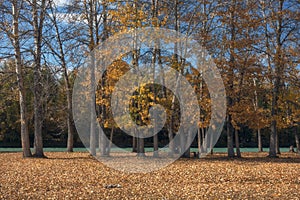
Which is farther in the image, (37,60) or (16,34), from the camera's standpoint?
(37,60)

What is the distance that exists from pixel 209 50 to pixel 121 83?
470 centimetres

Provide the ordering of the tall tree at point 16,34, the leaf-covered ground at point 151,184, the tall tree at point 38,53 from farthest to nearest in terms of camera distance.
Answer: the tall tree at point 38,53 < the tall tree at point 16,34 < the leaf-covered ground at point 151,184

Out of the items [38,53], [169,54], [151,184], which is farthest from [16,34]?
[151,184]

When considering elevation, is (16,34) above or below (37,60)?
above

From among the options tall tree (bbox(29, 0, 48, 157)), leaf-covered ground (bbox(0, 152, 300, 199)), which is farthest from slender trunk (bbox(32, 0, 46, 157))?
leaf-covered ground (bbox(0, 152, 300, 199))

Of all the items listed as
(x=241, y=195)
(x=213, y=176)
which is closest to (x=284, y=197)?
(x=241, y=195)

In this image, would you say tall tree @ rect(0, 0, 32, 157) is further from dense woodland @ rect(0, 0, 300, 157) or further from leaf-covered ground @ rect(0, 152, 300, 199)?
leaf-covered ground @ rect(0, 152, 300, 199)

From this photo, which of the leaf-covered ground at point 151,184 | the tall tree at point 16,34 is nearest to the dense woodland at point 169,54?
the tall tree at point 16,34

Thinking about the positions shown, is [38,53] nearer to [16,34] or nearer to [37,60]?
[37,60]

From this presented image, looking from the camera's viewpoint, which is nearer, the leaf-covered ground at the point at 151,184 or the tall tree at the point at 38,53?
the leaf-covered ground at the point at 151,184

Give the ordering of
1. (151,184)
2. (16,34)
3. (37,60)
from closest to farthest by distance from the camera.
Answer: (151,184), (16,34), (37,60)

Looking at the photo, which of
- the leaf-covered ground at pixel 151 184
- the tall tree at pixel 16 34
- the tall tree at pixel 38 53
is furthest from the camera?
the tall tree at pixel 38 53

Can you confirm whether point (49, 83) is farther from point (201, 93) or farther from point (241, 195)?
point (241, 195)

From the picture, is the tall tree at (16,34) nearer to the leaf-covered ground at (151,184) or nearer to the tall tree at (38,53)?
the tall tree at (38,53)
